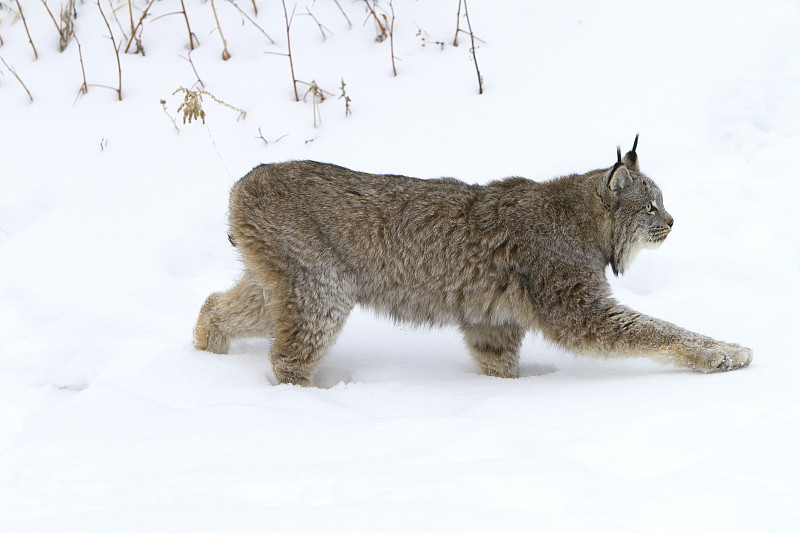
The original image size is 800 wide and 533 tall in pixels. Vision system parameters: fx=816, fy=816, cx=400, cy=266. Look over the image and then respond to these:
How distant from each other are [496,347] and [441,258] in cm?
69

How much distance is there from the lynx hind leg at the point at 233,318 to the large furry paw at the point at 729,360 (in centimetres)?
254

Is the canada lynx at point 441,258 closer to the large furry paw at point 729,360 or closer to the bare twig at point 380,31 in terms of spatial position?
the large furry paw at point 729,360

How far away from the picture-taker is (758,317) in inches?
191

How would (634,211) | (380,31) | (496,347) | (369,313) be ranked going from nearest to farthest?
(634,211) < (496,347) < (369,313) < (380,31)

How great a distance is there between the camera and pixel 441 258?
4.82 m

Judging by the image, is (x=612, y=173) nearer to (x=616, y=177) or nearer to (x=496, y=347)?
(x=616, y=177)

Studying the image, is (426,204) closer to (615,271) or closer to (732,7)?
(615,271)

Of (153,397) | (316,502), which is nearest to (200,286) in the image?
(153,397)

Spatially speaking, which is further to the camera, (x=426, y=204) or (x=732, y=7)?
(x=732, y=7)

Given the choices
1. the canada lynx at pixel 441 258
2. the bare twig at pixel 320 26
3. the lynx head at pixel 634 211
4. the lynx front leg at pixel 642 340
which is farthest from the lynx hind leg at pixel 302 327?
the bare twig at pixel 320 26

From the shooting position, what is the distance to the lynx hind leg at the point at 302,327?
182 inches

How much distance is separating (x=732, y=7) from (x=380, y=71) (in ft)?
11.3

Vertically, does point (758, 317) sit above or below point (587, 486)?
above

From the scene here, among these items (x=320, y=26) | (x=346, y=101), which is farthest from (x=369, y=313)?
(x=320, y=26)
